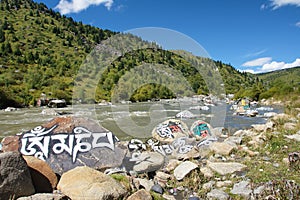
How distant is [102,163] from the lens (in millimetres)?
5844

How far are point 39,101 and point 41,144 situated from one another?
4162 centimetres

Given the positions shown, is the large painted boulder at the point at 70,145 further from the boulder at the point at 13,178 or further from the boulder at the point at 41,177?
the boulder at the point at 13,178

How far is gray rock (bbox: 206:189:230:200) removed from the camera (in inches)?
173

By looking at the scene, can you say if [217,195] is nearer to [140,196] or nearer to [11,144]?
[140,196]

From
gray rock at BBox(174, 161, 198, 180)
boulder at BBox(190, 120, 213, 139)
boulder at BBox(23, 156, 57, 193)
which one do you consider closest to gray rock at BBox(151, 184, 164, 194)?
gray rock at BBox(174, 161, 198, 180)

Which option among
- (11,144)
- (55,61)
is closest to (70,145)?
(11,144)

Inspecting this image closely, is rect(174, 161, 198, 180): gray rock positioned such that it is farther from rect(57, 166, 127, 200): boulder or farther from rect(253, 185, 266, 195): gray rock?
rect(57, 166, 127, 200): boulder

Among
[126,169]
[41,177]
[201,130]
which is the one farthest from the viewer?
[201,130]

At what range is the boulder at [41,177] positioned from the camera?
419cm

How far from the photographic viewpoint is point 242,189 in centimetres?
466

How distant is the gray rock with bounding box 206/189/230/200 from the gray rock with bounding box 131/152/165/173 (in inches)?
76.8

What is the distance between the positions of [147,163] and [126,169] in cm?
55

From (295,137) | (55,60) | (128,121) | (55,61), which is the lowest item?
(128,121)

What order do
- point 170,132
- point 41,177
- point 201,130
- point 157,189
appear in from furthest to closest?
point 201,130 → point 170,132 → point 157,189 → point 41,177
